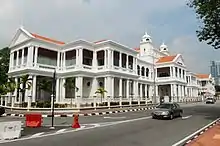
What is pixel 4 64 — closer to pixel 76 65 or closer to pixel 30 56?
pixel 30 56

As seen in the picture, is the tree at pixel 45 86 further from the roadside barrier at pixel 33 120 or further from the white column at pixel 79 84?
the roadside barrier at pixel 33 120

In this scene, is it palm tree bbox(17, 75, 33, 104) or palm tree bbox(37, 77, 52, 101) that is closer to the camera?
palm tree bbox(17, 75, 33, 104)

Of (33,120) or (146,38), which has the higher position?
(146,38)

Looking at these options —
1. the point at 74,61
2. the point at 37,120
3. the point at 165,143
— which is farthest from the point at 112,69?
the point at 165,143

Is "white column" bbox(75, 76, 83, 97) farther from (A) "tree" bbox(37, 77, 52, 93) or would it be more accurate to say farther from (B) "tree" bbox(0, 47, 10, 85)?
(B) "tree" bbox(0, 47, 10, 85)

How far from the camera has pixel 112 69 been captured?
120 feet

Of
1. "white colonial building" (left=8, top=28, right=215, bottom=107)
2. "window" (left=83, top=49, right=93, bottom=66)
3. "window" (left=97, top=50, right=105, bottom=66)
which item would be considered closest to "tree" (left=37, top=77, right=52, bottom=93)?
"white colonial building" (left=8, top=28, right=215, bottom=107)

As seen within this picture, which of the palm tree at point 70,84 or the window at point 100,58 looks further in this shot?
the window at point 100,58

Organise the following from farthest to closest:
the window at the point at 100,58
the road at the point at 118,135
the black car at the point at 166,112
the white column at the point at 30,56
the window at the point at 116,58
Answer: the window at the point at 116,58 → the window at the point at 100,58 → the white column at the point at 30,56 → the black car at the point at 166,112 → the road at the point at 118,135

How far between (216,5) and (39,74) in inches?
931

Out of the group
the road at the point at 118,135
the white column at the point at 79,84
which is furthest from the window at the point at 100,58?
the road at the point at 118,135

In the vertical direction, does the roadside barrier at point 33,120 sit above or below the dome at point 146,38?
below

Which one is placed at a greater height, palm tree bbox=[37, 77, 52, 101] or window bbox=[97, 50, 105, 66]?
window bbox=[97, 50, 105, 66]

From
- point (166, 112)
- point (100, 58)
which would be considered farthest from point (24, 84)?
point (166, 112)
